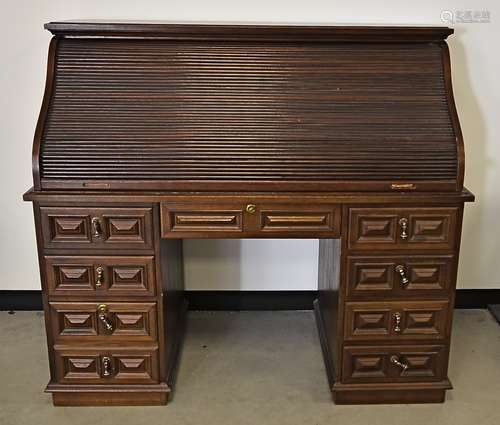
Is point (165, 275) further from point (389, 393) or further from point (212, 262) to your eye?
point (389, 393)

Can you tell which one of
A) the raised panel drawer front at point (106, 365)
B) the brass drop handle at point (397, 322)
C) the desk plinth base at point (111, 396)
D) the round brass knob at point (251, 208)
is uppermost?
the round brass knob at point (251, 208)

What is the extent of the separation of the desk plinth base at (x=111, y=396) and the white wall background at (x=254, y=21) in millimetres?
749

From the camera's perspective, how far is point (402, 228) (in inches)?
73.5

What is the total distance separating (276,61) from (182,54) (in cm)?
32

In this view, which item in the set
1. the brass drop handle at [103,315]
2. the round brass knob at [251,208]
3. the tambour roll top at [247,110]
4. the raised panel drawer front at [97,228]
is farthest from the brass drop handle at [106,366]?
the round brass knob at [251,208]

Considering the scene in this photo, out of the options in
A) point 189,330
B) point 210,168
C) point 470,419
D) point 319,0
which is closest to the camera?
point 210,168

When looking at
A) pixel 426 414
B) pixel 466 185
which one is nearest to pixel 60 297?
pixel 426 414

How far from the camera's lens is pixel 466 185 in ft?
8.45

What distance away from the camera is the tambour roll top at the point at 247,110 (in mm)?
1848

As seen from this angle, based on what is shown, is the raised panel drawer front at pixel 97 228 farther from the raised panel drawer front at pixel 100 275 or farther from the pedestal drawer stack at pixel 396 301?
the pedestal drawer stack at pixel 396 301

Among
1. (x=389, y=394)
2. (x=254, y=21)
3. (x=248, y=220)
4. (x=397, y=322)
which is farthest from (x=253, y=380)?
(x=254, y=21)

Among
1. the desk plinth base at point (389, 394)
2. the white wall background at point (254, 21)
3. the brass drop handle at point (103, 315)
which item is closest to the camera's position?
the brass drop handle at point (103, 315)

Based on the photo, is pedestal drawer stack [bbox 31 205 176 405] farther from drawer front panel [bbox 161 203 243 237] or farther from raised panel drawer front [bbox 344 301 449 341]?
raised panel drawer front [bbox 344 301 449 341]

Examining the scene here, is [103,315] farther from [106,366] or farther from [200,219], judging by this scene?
[200,219]
